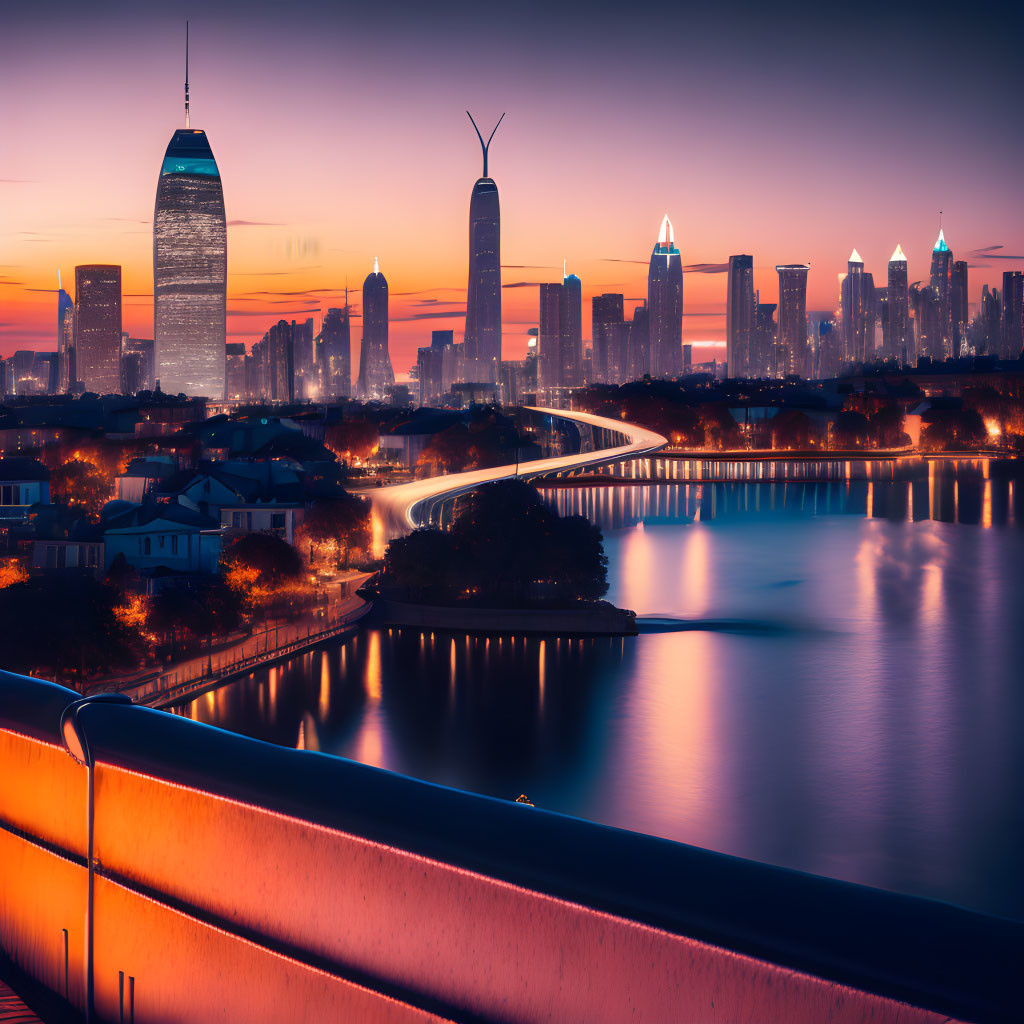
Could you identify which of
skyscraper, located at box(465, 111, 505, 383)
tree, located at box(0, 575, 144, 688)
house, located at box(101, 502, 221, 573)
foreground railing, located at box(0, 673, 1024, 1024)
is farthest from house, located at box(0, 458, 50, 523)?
skyscraper, located at box(465, 111, 505, 383)

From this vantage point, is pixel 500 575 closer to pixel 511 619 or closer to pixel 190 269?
pixel 511 619

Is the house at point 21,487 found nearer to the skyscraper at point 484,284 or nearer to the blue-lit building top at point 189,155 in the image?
the blue-lit building top at point 189,155

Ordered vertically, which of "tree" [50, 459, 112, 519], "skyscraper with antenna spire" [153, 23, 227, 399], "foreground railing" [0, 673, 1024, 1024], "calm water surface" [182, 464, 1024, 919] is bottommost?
"calm water surface" [182, 464, 1024, 919]

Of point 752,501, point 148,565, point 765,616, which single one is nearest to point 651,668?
point 765,616

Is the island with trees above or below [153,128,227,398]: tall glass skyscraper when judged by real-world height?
below

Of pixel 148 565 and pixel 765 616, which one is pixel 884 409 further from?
pixel 148 565

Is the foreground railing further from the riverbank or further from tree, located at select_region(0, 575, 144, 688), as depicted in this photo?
the riverbank
